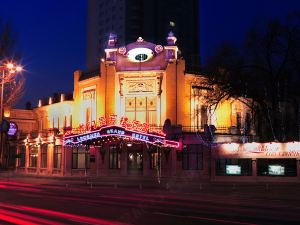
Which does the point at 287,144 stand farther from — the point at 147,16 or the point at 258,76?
the point at 147,16

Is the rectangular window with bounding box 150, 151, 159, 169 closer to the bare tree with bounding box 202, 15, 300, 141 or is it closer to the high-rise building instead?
the bare tree with bounding box 202, 15, 300, 141

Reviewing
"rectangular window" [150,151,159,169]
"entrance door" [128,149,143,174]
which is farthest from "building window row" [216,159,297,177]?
"entrance door" [128,149,143,174]

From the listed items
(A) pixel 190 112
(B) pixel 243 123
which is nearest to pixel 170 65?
(A) pixel 190 112

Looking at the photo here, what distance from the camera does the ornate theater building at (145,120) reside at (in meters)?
44.1

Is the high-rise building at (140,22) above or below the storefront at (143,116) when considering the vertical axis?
above

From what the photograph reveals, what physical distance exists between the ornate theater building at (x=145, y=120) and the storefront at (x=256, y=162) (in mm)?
197

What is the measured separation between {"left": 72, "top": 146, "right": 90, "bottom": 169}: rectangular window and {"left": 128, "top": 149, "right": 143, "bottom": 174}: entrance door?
595cm

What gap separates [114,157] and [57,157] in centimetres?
866

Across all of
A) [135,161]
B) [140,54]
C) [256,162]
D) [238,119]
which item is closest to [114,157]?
[135,161]

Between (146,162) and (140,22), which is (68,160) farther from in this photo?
(140,22)

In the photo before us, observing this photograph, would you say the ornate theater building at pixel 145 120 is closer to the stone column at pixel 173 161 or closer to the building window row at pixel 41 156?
the stone column at pixel 173 161

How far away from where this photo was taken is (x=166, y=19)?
420 feet

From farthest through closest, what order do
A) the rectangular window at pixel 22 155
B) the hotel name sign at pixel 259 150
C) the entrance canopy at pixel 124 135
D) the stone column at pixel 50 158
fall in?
the rectangular window at pixel 22 155, the stone column at pixel 50 158, the entrance canopy at pixel 124 135, the hotel name sign at pixel 259 150

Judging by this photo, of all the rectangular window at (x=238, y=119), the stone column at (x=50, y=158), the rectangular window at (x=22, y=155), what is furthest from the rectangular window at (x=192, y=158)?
the rectangular window at (x=22, y=155)
